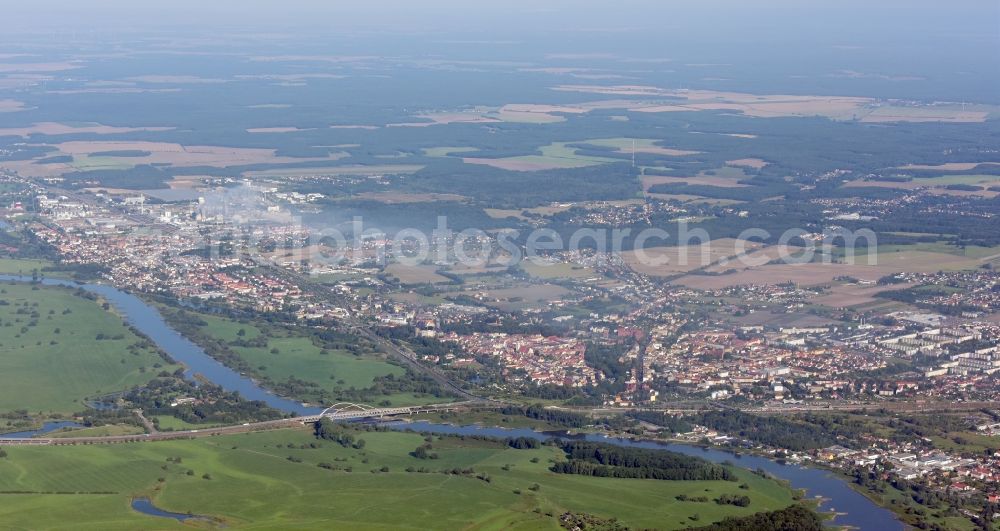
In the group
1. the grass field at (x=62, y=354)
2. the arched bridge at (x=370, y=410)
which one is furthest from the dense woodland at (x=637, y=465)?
the grass field at (x=62, y=354)

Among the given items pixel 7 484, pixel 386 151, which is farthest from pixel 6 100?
pixel 7 484

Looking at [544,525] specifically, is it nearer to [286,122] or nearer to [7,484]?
[7,484]

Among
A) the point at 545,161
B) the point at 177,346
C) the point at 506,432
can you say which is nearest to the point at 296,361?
the point at 177,346

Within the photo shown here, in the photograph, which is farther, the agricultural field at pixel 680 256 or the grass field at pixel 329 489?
the agricultural field at pixel 680 256

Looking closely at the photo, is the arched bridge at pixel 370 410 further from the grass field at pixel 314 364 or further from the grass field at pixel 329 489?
the grass field at pixel 329 489

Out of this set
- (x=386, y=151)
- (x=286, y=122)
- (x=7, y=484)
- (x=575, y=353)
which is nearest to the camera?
(x=7, y=484)

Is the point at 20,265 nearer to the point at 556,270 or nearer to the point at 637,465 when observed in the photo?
the point at 556,270

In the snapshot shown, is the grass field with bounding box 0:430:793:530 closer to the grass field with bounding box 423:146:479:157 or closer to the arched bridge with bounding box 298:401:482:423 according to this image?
the arched bridge with bounding box 298:401:482:423
